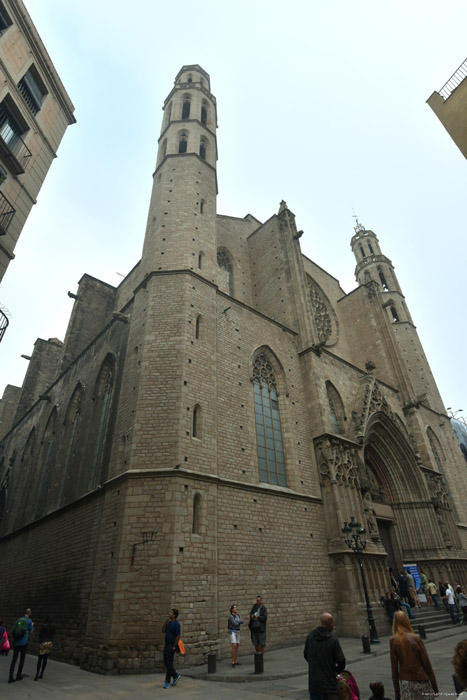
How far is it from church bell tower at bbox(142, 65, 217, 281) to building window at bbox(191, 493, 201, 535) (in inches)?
287

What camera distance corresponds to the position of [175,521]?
828cm

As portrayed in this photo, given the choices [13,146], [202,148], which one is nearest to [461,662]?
[13,146]

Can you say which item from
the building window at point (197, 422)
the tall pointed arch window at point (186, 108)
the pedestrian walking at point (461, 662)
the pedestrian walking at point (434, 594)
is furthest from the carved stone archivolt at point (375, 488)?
the tall pointed arch window at point (186, 108)

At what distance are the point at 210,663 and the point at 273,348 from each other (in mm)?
9792

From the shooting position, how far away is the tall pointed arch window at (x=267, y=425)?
39.4 feet

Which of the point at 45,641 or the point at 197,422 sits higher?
the point at 197,422

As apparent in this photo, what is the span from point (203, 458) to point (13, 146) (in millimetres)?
9493

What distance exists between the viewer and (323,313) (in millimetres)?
22438

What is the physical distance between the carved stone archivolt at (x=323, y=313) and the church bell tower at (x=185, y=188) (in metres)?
8.71

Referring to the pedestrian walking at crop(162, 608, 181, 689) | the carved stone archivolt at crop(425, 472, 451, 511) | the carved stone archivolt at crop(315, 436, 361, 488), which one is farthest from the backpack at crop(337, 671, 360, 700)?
the carved stone archivolt at crop(425, 472, 451, 511)

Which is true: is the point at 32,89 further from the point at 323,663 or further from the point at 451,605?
the point at 451,605

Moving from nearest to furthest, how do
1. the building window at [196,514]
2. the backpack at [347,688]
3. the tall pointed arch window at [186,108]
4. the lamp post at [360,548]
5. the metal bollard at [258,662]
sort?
the backpack at [347,688] < the metal bollard at [258,662] < the building window at [196,514] < the lamp post at [360,548] < the tall pointed arch window at [186,108]

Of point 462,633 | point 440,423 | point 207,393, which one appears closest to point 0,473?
point 207,393

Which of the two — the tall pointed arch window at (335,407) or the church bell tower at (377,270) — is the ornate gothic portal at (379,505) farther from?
the church bell tower at (377,270)
